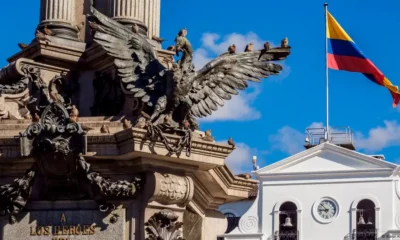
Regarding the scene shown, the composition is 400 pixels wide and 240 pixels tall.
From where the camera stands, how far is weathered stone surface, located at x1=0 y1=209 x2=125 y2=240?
1875 centimetres

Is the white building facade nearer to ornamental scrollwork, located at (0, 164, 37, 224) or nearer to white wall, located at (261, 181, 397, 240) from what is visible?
white wall, located at (261, 181, 397, 240)

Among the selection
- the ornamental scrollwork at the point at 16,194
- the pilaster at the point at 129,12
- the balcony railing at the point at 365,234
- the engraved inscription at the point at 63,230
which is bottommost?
the engraved inscription at the point at 63,230

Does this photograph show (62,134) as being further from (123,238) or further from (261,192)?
(261,192)

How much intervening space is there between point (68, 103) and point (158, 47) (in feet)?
5.82

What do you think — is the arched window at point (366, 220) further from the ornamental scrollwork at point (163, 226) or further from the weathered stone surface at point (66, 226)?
the weathered stone surface at point (66, 226)

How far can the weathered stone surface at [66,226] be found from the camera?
1875cm

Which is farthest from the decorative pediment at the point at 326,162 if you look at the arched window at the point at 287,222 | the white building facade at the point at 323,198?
the arched window at the point at 287,222

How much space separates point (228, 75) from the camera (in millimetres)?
20000

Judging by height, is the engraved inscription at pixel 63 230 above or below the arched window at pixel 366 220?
below

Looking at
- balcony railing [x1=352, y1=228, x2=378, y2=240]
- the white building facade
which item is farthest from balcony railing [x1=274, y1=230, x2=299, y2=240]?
balcony railing [x1=352, y1=228, x2=378, y2=240]

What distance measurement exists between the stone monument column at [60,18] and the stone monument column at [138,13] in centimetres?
79

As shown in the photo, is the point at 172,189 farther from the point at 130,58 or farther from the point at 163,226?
the point at 130,58

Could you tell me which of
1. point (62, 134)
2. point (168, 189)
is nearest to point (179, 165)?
point (168, 189)

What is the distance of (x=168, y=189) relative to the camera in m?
18.8
